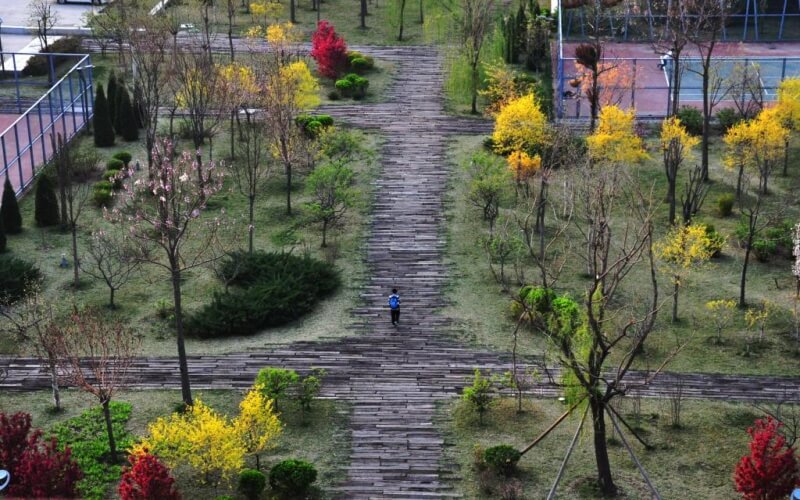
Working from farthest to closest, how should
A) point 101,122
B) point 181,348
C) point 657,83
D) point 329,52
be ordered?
point 329,52 → point 657,83 → point 101,122 → point 181,348

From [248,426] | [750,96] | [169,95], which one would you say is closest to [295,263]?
[248,426]

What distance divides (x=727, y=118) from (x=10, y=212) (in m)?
34.4

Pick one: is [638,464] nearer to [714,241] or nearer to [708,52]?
[714,241]

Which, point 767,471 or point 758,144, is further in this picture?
point 758,144

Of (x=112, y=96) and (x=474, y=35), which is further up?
(x=474, y=35)

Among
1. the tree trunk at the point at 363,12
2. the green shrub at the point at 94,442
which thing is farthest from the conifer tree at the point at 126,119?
the green shrub at the point at 94,442

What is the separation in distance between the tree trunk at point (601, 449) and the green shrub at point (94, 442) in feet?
49.6

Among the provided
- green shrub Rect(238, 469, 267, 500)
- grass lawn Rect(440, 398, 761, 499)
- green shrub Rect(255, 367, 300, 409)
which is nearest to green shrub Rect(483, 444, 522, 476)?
grass lawn Rect(440, 398, 761, 499)

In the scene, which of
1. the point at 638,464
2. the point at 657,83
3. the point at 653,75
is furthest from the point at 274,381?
the point at 653,75

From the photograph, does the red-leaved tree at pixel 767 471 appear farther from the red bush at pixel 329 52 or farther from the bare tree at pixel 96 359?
the red bush at pixel 329 52

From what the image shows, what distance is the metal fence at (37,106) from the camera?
7362 cm

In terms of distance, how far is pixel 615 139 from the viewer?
2773 inches

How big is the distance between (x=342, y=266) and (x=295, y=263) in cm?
271

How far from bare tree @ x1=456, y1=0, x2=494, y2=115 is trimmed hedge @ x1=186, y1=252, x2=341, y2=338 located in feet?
65.7
